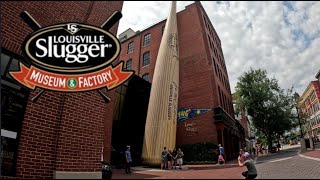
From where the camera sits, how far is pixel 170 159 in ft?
55.9

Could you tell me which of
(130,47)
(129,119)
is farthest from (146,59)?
(129,119)

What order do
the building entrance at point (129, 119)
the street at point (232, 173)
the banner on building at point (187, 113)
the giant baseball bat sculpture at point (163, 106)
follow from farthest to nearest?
the banner on building at point (187, 113), the building entrance at point (129, 119), the giant baseball bat sculpture at point (163, 106), the street at point (232, 173)

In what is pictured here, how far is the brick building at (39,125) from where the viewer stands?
521cm

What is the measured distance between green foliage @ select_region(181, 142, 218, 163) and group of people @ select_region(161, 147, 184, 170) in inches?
169

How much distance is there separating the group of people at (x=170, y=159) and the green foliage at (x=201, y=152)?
4291 mm

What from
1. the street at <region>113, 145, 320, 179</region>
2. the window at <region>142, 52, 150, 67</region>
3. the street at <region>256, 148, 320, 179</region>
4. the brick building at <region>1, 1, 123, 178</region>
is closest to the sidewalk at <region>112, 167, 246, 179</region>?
the street at <region>113, 145, 320, 179</region>

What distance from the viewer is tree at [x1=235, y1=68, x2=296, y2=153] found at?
1384 inches

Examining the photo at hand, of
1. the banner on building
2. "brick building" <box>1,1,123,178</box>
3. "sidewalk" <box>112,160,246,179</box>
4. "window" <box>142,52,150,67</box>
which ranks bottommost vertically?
"sidewalk" <box>112,160,246,179</box>

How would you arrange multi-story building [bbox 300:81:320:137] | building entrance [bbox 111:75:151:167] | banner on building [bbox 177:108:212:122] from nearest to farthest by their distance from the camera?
building entrance [bbox 111:75:151:167] < banner on building [bbox 177:108:212:122] < multi-story building [bbox 300:81:320:137]

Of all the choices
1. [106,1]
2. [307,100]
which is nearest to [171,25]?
[106,1]

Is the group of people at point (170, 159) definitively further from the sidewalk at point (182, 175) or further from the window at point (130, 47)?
the window at point (130, 47)

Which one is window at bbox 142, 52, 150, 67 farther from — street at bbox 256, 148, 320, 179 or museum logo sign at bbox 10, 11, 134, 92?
museum logo sign at bbox 10, 11, 134, 92

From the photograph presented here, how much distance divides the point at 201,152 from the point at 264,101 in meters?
17.9

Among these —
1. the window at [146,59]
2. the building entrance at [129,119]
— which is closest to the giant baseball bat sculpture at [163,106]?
the building entrance at [129,119]
